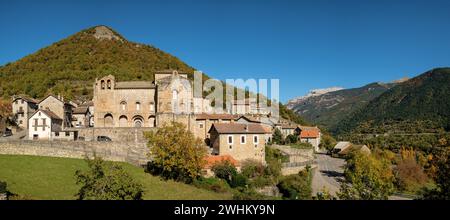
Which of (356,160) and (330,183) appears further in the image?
(356,160)

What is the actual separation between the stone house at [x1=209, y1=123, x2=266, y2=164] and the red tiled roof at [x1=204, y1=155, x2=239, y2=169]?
3.57ft

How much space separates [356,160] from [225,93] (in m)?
51.3

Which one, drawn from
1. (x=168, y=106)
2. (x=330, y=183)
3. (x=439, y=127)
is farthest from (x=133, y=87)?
(x=439, y=127)

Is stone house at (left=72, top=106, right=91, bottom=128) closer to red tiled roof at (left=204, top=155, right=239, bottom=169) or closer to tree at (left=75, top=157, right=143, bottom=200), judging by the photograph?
red tiled roof at (left=204, top=155, right=239, bottom=169)

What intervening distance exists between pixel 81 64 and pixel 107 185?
8744cm

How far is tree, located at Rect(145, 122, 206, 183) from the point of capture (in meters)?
31.3

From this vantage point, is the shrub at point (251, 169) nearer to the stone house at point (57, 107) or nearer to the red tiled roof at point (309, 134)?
the stone house at point (57, 107)

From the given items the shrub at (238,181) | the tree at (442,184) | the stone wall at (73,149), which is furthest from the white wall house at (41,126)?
the tree at (442,184)

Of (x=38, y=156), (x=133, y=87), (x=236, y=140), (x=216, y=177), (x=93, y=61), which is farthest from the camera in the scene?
(x=93, y=61)

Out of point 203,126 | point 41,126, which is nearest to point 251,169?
point 203,126

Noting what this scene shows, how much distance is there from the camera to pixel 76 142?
33625 mm

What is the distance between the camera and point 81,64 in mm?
99250

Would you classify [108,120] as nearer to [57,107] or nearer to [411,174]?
[57,107]

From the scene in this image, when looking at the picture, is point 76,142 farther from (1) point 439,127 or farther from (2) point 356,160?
(1) point 439,127
